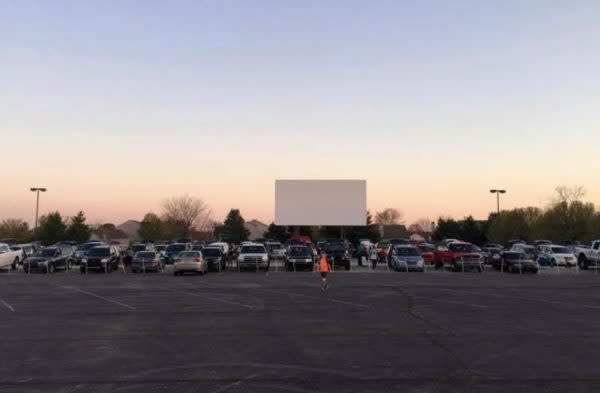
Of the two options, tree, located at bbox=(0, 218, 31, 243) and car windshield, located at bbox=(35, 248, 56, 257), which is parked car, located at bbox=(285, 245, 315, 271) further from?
tree, located at bbox=(0, 218, 31, 243)

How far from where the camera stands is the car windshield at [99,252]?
3891cm

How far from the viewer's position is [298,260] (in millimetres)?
39500

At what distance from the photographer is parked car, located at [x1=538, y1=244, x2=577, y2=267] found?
43281 mm

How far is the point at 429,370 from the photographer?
9234 millimetres

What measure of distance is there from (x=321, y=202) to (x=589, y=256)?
2879 centimetres

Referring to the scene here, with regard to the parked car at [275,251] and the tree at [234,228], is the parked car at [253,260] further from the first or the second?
the tree at [234,228]

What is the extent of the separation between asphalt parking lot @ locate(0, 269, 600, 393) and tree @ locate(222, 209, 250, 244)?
96.9m

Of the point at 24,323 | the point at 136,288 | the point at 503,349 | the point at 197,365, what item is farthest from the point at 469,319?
the point at 136,288

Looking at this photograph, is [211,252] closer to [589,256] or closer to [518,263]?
[518,263]

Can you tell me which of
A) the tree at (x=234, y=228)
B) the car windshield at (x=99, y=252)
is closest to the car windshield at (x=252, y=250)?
the car windshield at (x=99, y=252)

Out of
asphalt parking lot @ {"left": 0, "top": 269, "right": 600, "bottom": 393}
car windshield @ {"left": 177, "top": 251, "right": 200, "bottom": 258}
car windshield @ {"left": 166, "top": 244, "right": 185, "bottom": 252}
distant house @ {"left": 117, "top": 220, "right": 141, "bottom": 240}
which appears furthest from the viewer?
distant house @ {"left": 117, "top": 220, "right": 141, "bottom": 240}

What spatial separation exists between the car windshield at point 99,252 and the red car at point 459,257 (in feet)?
75.6

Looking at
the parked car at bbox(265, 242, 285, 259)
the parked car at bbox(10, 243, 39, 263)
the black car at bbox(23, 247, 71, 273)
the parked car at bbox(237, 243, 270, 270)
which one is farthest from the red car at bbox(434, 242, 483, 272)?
the parked car at bbox(10, 243, 39, 263)

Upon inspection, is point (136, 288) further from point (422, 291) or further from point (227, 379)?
point (227, 379)
